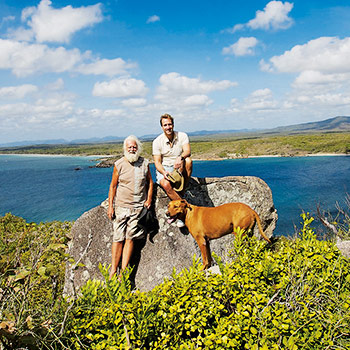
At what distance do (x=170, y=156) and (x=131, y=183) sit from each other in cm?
118

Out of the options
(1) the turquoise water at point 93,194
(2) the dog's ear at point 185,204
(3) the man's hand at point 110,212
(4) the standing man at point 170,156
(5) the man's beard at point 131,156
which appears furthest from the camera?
(1) the turquoise water at point 93,194

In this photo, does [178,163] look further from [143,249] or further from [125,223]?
[143,249]

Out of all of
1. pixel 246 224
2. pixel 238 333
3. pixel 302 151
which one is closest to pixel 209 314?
pixel 238 333

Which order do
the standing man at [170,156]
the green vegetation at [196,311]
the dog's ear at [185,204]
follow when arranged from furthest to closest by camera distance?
the standing man at [170,156] → the dog's ear at [185,204] → the green vegetation at [196,311]

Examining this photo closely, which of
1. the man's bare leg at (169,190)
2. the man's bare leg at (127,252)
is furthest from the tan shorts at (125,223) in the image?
the man's bare leg at (169,190)

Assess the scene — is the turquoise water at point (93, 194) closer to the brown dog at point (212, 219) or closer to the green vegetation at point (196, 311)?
the brown dog at point (212, 219)

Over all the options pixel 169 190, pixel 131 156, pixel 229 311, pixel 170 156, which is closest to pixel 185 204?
pixel 169 190

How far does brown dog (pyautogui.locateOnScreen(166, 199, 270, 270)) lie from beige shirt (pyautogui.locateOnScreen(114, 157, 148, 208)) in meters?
→ 0.81

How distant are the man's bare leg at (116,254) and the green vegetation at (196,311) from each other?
2.52 meters

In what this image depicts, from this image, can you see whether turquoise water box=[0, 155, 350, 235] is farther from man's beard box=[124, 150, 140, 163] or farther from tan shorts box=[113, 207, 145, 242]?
man's beard box=[124, 150, 140, 163]

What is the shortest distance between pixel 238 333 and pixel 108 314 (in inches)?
56.0

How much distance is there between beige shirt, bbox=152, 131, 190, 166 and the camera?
6266mm

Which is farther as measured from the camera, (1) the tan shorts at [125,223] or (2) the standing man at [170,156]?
(2) the standing man at [170,156]

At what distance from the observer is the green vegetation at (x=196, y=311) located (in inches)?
99.4
